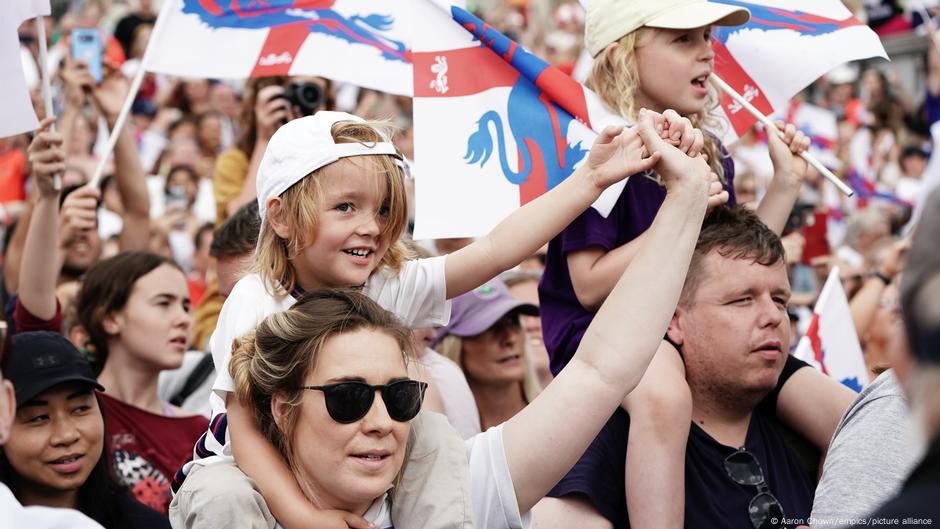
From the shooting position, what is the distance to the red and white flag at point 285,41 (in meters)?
4.82

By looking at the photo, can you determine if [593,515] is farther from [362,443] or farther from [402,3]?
[402,3]

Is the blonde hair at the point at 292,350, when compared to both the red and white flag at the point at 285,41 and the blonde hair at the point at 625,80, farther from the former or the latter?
the red and white flag at the point at 285,41

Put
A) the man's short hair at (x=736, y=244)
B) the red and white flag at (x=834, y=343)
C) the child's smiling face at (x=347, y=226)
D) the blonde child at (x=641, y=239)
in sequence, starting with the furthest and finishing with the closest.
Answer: the red and white flag at (x=834, y=343)
the man's short hair at (x=736, y=244)
the blonde child at (x=641, y=239)
the child's smiling face at (x=347, y=226)

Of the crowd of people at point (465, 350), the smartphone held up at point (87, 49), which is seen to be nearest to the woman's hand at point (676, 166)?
the crowd of people at point (465, 350)

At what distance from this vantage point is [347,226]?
10.4ft

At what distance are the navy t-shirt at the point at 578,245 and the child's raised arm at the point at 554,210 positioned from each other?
441 millimetres

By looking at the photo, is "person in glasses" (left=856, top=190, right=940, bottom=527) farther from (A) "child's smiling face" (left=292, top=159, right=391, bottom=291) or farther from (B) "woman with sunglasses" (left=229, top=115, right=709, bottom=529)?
(A) "child's smiling face" (left=292, top=159, right=391, bottom=291)

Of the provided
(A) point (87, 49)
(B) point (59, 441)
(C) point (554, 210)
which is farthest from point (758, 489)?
(A) point (87, 49)

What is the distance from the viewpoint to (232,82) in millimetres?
A: 13789

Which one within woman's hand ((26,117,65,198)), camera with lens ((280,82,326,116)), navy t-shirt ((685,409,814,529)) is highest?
woman's hand ((26,117,65,198))

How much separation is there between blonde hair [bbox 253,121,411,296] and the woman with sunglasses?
396 millimetres

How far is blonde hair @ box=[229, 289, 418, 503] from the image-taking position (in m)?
2.75

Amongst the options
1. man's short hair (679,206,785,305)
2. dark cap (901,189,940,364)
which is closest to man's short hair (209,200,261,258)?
man's short hair (679,206,785,305)

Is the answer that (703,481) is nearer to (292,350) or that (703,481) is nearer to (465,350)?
(292,350)
